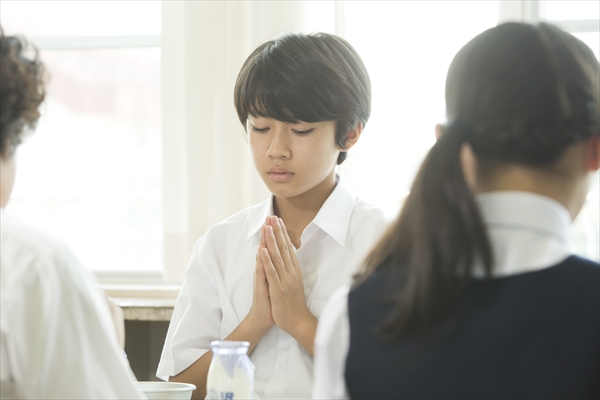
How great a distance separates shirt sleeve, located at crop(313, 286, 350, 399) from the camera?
758 mm

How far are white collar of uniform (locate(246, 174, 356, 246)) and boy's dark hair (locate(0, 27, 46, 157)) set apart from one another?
0.66m

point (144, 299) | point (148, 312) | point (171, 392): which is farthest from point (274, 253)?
point (144, 299)

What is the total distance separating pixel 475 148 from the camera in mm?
720

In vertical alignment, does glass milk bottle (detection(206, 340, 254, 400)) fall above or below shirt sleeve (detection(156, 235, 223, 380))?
above

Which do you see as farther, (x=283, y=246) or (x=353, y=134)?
(x=353, y=134)

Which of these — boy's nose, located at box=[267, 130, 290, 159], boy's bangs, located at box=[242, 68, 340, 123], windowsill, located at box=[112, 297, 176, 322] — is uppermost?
boy's bangs, located at box=[242, 68, 340, 123]

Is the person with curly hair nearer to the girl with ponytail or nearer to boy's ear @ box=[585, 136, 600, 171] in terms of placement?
the girl with ponytail

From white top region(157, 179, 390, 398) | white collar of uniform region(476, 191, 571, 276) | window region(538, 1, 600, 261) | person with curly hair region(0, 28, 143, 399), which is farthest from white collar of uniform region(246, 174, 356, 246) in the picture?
window region(538, 1, 600, 261)

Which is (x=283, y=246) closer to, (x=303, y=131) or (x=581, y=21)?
(x=303, y=131)

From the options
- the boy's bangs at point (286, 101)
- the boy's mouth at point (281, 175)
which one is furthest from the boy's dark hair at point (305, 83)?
the boy's mouth at point (281, 175)

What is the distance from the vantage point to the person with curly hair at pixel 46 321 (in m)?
0.82

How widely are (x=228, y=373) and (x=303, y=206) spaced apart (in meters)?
0.66

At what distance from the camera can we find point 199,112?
2.35m

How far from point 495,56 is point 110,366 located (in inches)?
23.0
